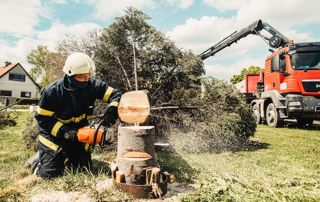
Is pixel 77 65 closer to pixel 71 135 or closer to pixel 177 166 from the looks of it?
pixel 71 135

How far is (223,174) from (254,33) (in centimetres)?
1122

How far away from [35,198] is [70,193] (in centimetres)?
37

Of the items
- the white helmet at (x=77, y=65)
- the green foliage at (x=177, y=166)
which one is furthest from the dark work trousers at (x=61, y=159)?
the green foliage at (x=177, y=166)

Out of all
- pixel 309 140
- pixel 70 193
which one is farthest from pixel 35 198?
pixel 309 140

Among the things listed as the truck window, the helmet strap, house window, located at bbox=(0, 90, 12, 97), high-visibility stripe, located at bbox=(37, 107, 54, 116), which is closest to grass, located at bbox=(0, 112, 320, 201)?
high-visibility stripe, located at bbox=(37, 107, 54, 116)

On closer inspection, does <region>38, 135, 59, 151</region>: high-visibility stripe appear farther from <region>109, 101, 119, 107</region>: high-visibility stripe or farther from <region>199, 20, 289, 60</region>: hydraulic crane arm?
<region>199, 20, 289, 60</region>: hydraulic crane arm

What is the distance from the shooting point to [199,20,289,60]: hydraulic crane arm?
1294 cm

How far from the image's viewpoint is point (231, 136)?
254 inches

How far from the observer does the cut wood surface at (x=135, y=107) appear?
4195 mm

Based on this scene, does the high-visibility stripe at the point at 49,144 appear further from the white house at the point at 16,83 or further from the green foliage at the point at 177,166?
the white house at the point at 16,83

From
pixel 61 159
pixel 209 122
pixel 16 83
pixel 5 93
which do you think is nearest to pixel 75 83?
pixel 61 159

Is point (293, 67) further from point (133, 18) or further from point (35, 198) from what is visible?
point (35, 198)

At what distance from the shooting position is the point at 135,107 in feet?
14.0

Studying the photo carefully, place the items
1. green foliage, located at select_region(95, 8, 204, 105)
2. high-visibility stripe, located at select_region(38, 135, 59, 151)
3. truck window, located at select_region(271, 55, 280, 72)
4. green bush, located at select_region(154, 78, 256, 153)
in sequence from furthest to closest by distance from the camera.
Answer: truck window, located at select_region(271, 55, 280, 72) → green foliage, located at select_region(95, 8, 204, 105) → green bush, located at select_region(154, 78, 256, 153) → high-visibility stripe, located at select_region(38, 135, 59, 151)
